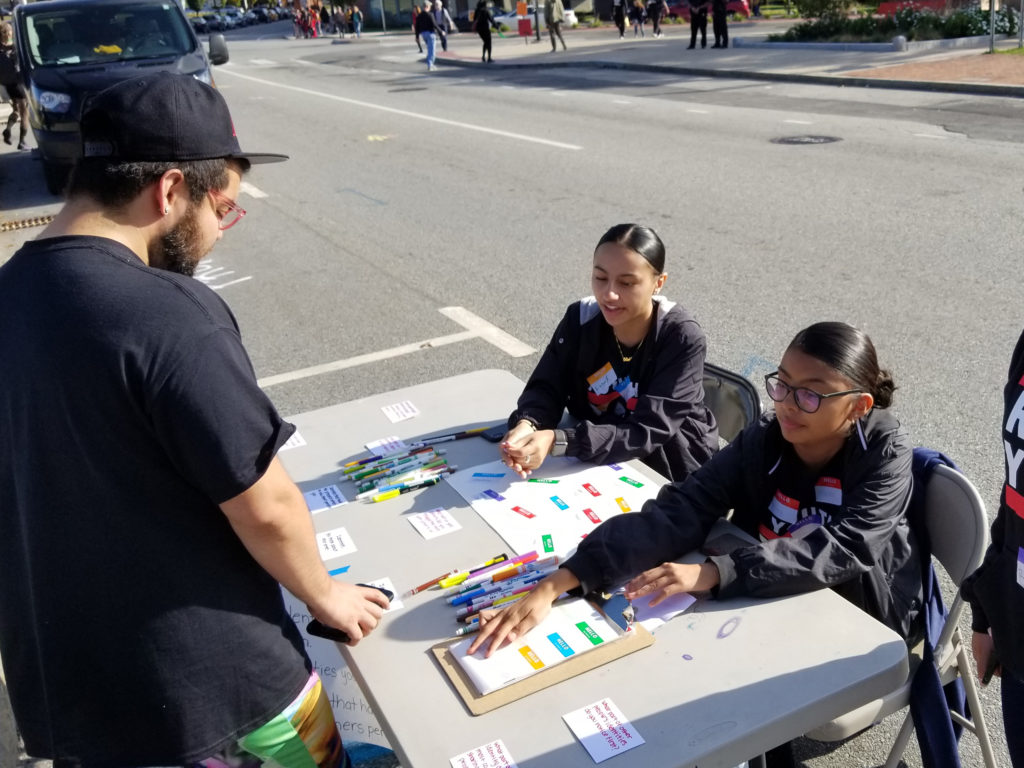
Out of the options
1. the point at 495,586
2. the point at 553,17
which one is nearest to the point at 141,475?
the point at 495,586

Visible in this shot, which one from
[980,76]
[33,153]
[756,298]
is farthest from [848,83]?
[33,153]

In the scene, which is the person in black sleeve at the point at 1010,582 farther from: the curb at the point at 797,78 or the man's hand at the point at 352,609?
the curb at the point at 797,78

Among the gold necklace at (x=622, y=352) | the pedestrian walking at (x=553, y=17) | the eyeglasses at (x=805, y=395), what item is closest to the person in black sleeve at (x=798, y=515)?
the eyeglasses at (x=805, y=395)

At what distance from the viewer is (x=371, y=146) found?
14953 mm

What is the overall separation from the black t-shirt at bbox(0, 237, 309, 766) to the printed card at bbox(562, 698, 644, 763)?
0.61m

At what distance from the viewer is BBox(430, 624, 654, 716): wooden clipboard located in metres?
2.03

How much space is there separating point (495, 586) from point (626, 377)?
51.0 inches

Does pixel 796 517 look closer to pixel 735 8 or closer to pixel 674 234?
pixel 674 234

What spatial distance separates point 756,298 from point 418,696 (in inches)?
207

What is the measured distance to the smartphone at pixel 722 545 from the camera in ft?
8.40

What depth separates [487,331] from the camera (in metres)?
6.76

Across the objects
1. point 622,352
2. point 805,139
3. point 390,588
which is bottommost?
point 390,588

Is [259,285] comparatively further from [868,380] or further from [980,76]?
[980,76]

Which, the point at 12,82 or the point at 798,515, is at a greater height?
the point at 12,82
